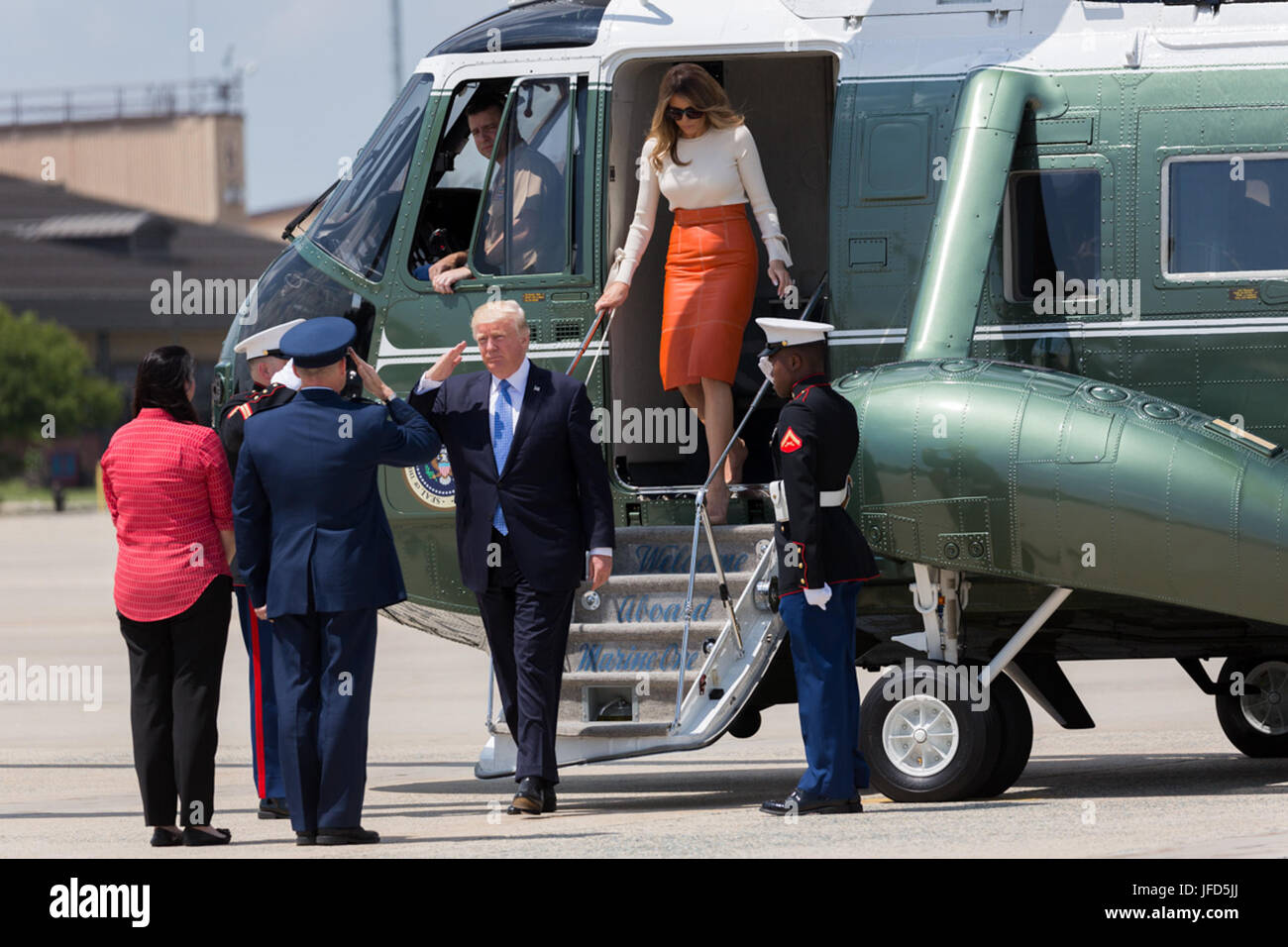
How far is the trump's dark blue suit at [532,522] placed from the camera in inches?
326

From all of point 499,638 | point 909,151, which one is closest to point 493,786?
point 499,638

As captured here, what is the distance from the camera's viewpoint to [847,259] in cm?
930

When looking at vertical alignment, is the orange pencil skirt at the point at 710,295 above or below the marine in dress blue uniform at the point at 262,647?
above

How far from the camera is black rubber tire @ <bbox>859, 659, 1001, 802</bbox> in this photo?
28.3 feet

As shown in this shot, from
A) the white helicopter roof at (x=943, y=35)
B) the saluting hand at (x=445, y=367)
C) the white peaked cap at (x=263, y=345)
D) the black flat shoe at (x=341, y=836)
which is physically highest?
the white helicopter roof at (x=943, y=35)

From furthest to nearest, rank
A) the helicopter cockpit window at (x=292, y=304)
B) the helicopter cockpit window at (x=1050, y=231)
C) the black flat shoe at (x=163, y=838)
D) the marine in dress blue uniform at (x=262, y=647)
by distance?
the helicopter cockpit window at (x=292, y=304)
the helicopter cockpit window at (x=1050, y=231)
the marine in dress blue uniform at (x=262, y=647)
the black flat shoe at (x=163, y=838)

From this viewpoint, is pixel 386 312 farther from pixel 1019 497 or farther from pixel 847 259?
pixel 1019 497

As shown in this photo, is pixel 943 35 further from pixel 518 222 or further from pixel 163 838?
pixel 163 838

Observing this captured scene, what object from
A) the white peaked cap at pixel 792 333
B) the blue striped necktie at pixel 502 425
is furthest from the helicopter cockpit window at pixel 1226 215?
the blue striped necktie at pixel 502 425

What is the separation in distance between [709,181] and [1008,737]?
289cm

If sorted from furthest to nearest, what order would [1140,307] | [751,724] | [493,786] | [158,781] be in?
[493,786], [751,724], [1140,307], [158,781]

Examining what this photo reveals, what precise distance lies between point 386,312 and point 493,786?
8.43ft

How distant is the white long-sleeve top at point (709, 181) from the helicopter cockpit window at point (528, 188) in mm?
462

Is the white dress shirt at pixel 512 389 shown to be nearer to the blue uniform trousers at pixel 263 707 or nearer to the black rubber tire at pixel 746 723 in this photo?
the blue uniform trousers at pixel 263 707
